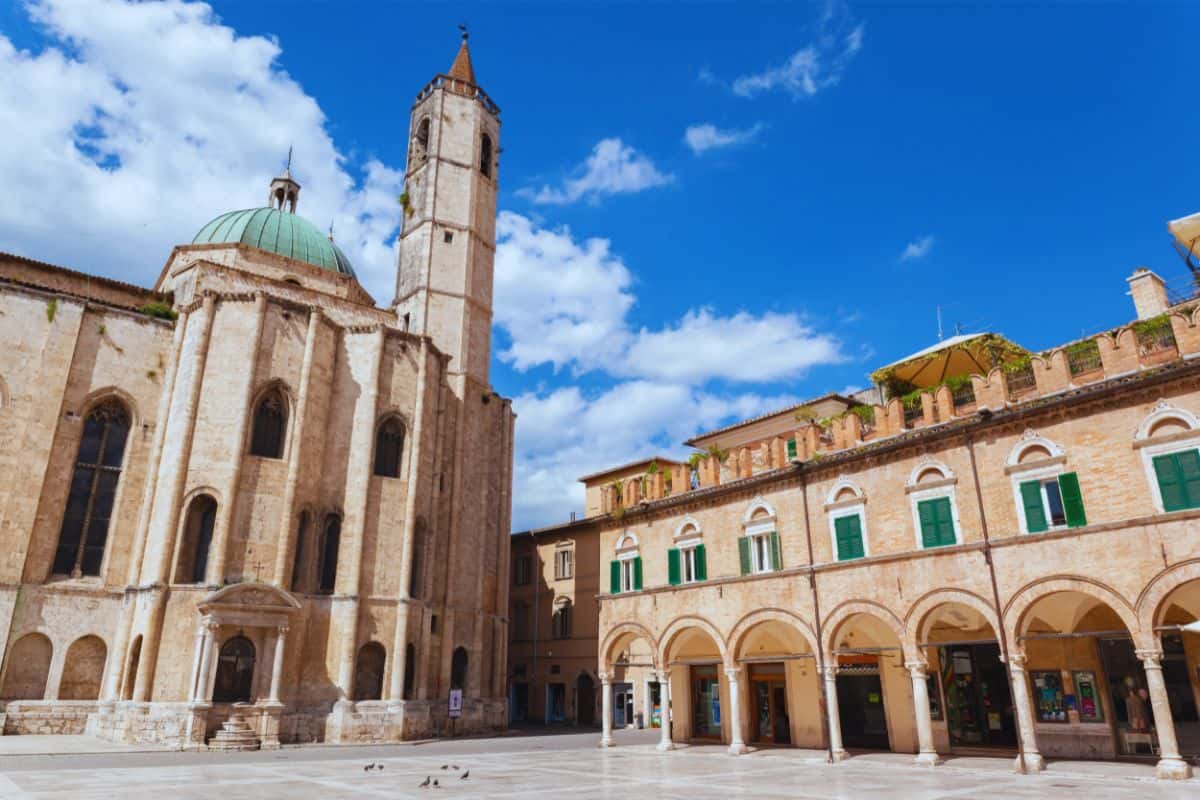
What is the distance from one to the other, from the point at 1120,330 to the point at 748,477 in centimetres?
1012

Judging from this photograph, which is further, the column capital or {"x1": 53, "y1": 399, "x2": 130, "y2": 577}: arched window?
{"x1": 53, "y1": 399, "x2": 130, "y2": 577}: arched window

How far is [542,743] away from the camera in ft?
90.0

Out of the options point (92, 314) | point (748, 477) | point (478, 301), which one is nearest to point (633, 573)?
point (748, 477)

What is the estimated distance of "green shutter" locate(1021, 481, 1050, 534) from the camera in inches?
662

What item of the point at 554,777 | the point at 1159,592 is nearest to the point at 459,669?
the point at 554,777

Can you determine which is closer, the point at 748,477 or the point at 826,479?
the point at 826,479

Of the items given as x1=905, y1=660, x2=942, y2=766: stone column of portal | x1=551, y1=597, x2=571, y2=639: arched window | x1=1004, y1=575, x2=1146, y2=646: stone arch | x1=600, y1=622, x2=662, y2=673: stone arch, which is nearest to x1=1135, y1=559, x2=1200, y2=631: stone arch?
x1=1004, y1=575, x2=1146, y2=646: stone arch

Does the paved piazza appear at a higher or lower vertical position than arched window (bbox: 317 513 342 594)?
lower

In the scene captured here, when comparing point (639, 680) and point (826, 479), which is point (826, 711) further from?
point (639, 680)

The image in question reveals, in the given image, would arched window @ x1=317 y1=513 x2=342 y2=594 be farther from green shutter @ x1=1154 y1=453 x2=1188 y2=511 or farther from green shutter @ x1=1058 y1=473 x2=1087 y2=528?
green shutter @ x1=1154 y1=453 x2=1188 y2=511

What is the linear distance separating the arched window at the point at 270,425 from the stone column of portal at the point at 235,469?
576 mm

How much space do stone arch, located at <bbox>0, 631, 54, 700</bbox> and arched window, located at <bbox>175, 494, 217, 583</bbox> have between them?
5.21 m

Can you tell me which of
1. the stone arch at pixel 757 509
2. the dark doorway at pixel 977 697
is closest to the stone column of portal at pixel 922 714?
the dark doorway at pixel 977 697

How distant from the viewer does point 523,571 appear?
42.5 metres
